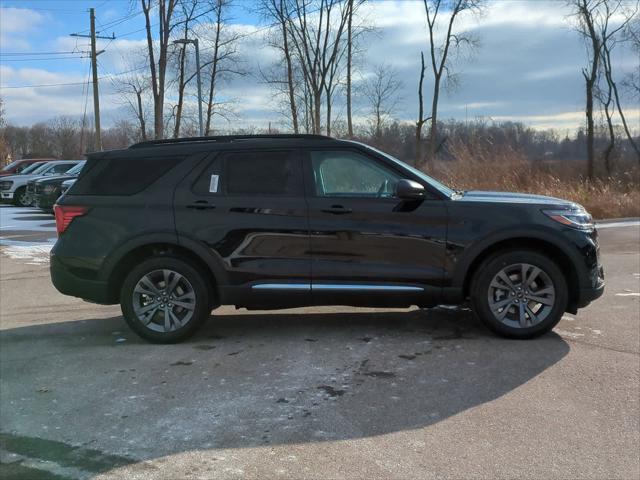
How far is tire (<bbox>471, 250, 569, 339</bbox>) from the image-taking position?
16.5 ft

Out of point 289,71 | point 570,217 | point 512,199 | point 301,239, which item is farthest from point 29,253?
point 289,71

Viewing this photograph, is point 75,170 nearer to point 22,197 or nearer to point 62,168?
point 62,168

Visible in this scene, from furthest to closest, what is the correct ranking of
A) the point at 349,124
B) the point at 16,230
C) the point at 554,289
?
1. the point at 349,124
2. the point at 16,230
3. the point at 554,289

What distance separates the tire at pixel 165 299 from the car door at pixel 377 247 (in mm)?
1102

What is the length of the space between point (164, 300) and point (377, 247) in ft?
6.62

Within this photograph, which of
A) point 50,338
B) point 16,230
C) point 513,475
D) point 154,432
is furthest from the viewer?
point 16,230

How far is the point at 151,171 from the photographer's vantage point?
525 cm

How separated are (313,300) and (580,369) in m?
2.26

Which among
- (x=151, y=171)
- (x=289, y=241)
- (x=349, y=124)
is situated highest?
(x=349, y=124)

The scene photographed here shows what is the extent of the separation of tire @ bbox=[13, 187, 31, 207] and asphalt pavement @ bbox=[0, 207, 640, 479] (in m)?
18.6

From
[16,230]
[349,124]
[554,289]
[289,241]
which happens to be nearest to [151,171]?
[289,241]

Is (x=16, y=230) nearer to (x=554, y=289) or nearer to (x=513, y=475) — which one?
(x=554, y=289)

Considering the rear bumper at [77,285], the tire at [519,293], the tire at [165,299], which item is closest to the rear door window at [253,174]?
the tire at [165,299]

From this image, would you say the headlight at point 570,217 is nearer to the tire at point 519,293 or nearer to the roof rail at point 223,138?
the tire at point 519,293
